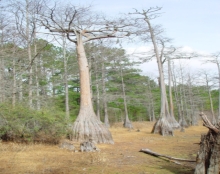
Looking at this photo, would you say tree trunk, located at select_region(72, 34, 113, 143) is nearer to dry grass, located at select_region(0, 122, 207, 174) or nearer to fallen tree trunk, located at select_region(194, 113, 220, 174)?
dry grass, located at select_region(0, 122, 207, 174)

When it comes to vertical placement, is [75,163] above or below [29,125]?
below

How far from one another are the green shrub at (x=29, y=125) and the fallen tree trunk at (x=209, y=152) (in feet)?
18.2

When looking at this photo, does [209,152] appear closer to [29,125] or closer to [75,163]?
[75,163]

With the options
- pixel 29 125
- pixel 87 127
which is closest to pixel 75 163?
pixel 29 125

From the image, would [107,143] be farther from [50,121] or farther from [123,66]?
[123,66]

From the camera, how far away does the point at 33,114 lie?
8625 mm

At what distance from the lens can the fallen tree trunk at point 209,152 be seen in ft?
14.1

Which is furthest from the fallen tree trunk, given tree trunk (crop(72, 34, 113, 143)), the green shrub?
tree trunk (crop(72, 34, 113, 143))

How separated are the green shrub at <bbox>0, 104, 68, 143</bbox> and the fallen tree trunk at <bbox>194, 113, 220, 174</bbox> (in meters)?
5.55

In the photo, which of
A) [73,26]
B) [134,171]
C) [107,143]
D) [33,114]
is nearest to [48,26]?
[73,26]

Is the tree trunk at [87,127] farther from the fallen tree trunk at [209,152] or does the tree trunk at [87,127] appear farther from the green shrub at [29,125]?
the fallen tree trunk at [209,152]

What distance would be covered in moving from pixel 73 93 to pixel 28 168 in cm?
2057

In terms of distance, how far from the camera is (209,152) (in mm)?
4527

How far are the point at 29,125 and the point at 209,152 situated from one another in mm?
6220
